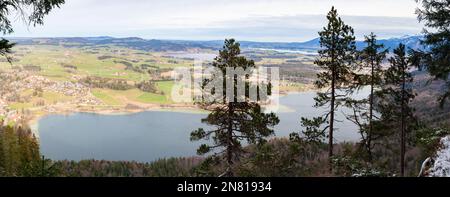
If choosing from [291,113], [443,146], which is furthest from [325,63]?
[291,113]

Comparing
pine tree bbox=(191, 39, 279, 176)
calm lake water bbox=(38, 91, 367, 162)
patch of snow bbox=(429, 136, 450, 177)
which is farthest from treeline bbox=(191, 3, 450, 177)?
calm lake water bbox=(38, 91, 367, 162)

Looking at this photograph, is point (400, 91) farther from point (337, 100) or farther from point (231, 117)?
point (231, 117)

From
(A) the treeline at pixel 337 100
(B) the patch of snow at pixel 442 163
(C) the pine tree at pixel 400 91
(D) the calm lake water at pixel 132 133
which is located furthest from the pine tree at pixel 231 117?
(D) the calm lake water at pixel 132 133

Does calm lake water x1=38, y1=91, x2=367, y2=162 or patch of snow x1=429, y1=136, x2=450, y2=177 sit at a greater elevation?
patch of snow x1=429, y1=136, x2=450, y2=177

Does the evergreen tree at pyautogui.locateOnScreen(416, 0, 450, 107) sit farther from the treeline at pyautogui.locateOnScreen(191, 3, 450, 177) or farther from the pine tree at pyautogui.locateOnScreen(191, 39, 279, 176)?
the pine tree at pyautogui.locateOnScreen(191, 39, 279, 176)

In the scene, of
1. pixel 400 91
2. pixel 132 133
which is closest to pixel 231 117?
pixel 400 91
